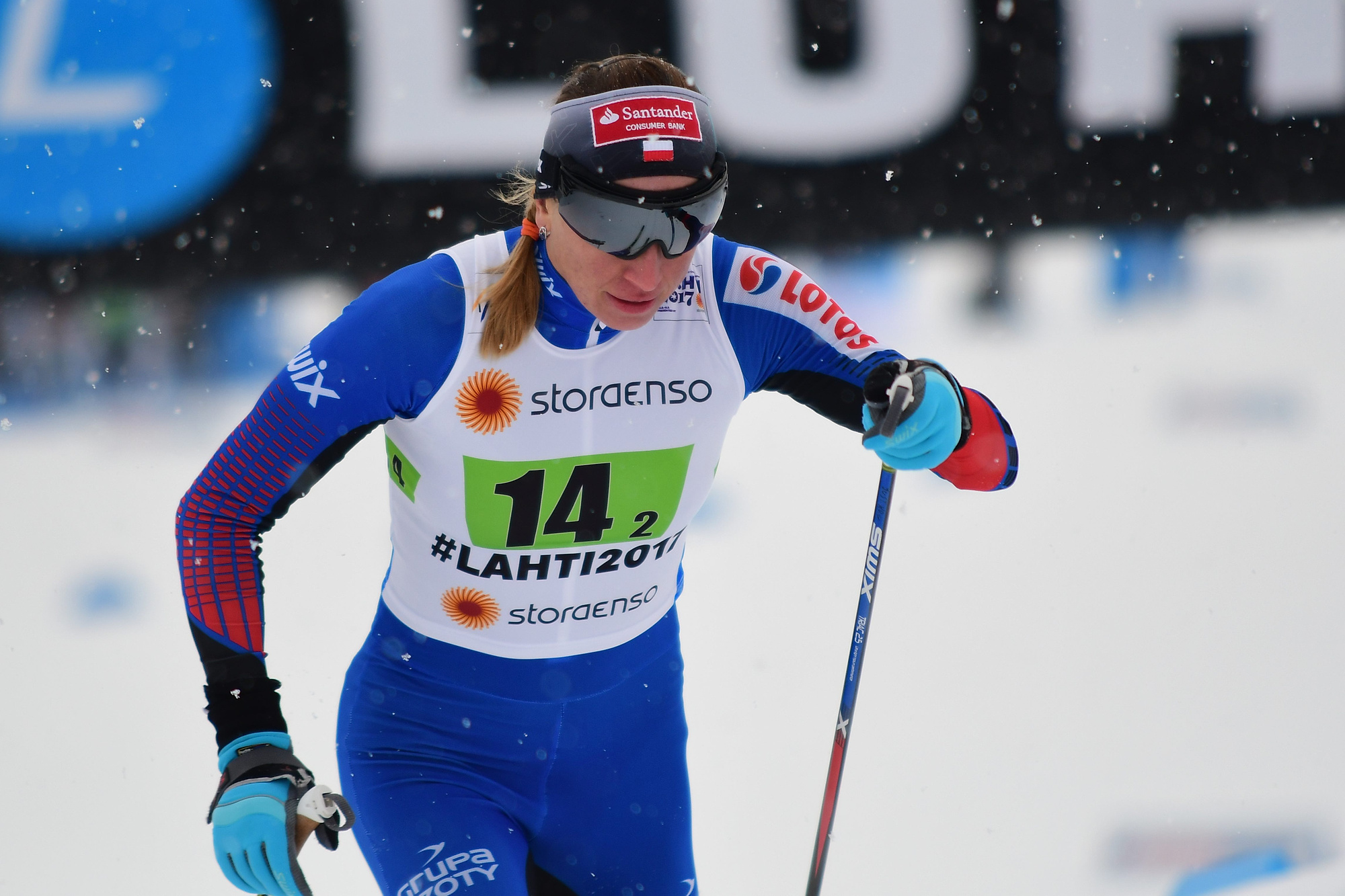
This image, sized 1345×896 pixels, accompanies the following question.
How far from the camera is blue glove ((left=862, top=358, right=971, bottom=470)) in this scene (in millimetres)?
1645

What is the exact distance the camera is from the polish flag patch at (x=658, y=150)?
4.88 feet

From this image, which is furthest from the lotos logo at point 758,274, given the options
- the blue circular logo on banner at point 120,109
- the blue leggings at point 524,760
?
the blue circular logo on banner at point 120,109

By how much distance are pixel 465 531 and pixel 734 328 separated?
52 centimetres

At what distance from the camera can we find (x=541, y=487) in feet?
5.48

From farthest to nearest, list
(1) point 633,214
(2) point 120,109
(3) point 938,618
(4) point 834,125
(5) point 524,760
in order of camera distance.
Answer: (4) point 834,125 → (2) point 120,109 → (3) point 938,618 → (5) point 524,760 → (1) point 633,214

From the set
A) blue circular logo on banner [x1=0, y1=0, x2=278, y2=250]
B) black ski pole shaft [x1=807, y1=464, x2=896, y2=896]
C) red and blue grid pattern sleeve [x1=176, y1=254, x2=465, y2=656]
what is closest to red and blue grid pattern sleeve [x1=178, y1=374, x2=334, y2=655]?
red and blue grid pattern sleeve [x1=176, y1=254, x2=465, y2=656]

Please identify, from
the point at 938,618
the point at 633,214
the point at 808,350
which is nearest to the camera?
the point at 633,214

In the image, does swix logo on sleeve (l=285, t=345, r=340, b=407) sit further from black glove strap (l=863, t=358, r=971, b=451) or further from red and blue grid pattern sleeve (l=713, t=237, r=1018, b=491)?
black glove strap (l=863, t=358, r=971, b=451)

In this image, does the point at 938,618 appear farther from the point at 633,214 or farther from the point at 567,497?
the point at 633,214

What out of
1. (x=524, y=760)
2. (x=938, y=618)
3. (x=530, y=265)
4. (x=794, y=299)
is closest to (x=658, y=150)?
(x=530, y=265)

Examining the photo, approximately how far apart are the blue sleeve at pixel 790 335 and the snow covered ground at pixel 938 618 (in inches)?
56.1

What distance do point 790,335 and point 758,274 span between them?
0.11 meters

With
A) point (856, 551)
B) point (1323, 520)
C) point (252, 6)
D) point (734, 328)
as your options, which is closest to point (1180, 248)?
point (1323, 520)

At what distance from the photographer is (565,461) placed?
5.46 feet
